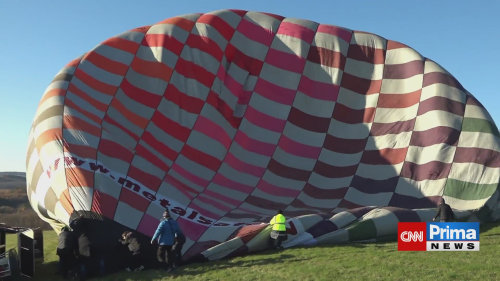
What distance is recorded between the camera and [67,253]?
27.9ft

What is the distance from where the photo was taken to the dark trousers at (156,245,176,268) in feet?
27.2

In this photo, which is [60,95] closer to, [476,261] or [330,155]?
[330,155]

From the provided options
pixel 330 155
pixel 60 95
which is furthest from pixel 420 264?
pixel 60 95

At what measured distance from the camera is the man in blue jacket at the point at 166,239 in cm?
821

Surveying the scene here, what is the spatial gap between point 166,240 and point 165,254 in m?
0.34

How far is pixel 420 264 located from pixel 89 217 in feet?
21.4

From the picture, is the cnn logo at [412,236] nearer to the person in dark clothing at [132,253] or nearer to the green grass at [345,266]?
the green grass at [345,266]

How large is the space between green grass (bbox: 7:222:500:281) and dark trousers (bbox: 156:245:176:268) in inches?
8.7

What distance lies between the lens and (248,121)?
46.2 feet

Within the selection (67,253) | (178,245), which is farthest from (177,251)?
(67,253)

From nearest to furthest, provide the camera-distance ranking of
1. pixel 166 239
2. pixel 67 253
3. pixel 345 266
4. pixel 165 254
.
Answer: pixel 345 266
pixel 166 239
pixel 165 254
pixel 67 253

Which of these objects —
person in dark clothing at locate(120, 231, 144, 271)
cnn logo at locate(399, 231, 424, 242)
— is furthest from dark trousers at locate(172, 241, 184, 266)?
cnn logo at locate(399, 231, 424, 242)

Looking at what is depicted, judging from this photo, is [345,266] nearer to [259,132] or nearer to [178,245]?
[178,245]

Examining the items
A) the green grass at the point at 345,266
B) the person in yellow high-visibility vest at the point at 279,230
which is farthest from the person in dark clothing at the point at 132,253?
the person in yellow high-visibility vest at the point at 279,230
